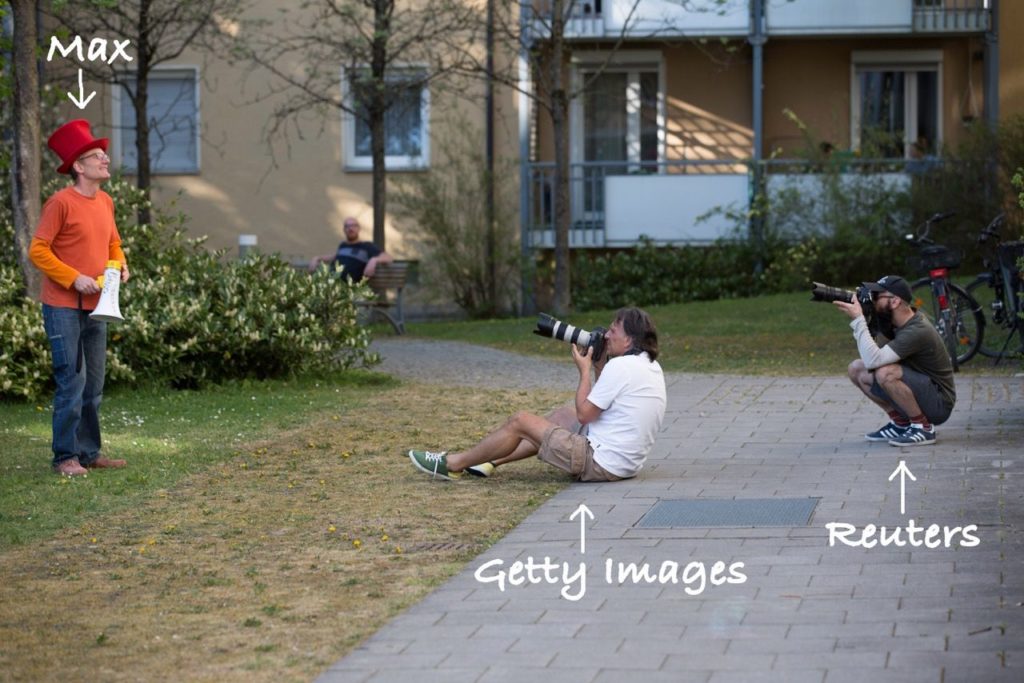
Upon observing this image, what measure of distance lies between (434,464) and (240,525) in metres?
1.53

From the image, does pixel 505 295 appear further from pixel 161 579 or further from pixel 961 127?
pixel 161 579

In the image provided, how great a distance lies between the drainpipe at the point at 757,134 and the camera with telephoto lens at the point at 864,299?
47.2ft

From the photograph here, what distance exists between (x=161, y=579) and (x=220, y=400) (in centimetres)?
627

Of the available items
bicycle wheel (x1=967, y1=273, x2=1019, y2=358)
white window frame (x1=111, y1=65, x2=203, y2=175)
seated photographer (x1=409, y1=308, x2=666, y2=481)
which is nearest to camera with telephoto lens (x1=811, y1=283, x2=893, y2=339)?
seated photographer (x1=409, y1=308, x2=666, y2=481)

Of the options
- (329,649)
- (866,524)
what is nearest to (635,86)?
(866,524)

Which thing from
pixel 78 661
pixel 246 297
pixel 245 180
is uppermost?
pixel 245 180

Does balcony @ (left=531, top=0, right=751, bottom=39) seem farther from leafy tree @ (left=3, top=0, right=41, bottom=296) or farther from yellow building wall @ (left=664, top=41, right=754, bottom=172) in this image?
leafy tree @ (left=3, top=0, right=41, bottom=296)

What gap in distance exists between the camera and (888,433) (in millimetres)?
10234

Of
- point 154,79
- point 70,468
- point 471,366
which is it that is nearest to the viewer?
point 70,468

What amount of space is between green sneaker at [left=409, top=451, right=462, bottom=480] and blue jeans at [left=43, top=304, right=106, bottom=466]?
6.48 ft

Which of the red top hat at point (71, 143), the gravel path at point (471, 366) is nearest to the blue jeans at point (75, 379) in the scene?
the red top hat at point (71, 143)

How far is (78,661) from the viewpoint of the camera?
5.64 m

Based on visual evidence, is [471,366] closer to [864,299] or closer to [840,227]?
[864,299]

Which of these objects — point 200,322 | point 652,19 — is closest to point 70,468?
point 200,322
